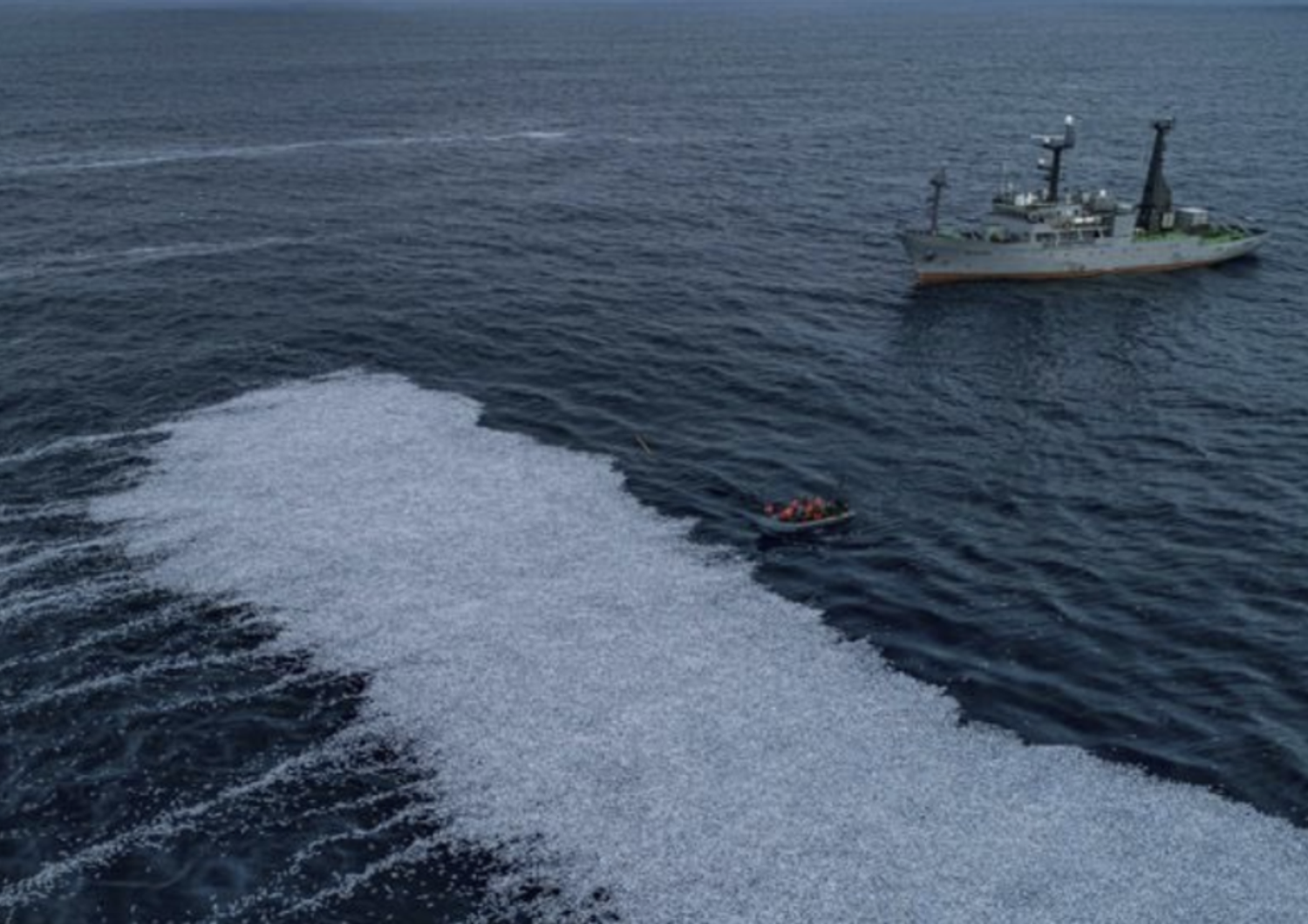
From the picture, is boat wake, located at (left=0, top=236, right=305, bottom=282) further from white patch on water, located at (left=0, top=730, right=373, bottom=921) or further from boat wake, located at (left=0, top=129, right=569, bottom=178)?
white patch on water, located at (left=0, top=730, right=373, bottom=921)

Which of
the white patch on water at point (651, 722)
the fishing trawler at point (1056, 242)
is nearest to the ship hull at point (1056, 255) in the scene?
the fishing trawler at point (1056, 242)

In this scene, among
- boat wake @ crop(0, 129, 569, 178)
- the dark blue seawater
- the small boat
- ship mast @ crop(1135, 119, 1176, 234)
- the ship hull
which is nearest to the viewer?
the dark blue seawater

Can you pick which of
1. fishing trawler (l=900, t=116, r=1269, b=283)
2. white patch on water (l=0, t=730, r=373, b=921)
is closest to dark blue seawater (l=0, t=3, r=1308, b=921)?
white patch on water (l=0, t=730, r=373, b=921)

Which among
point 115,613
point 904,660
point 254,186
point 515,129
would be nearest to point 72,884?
point 115,613

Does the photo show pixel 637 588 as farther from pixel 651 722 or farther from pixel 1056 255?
pixel 1056 255

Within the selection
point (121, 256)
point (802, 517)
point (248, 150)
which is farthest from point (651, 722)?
point (248, 150)

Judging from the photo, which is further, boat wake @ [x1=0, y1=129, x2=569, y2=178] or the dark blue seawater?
boat wake @ [x1=0, y1=129, x2=569, y2=178]
